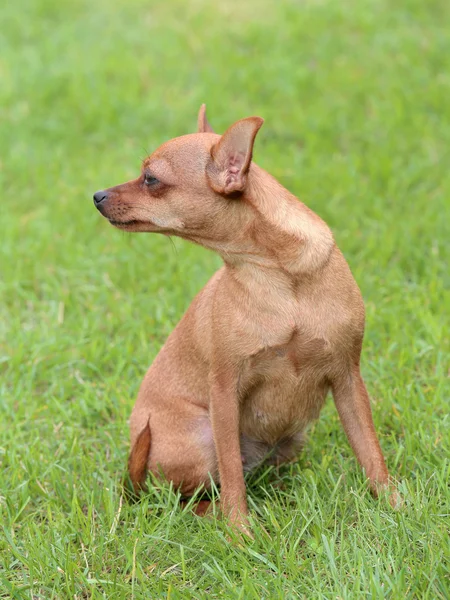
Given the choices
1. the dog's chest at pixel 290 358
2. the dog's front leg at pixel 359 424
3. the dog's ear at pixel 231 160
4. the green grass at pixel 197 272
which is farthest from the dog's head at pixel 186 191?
the green grass at pixel 197 272

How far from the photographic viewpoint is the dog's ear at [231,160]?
3145 mm

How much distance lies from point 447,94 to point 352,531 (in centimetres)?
447

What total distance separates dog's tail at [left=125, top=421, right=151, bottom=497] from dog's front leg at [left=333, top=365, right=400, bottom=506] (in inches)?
29.7

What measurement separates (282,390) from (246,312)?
35cm

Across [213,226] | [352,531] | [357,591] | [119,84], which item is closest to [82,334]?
[213,226]

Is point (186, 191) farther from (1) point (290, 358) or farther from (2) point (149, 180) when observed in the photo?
(1) point (290, 358)

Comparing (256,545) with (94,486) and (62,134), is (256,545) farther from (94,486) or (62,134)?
(62,134)

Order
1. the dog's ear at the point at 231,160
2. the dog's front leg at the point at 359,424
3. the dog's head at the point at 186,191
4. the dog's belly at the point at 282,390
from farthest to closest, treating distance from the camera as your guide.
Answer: the dog's front leg at the point at 359,424 → the dog's belly at the point at 282,390 → the dog's head at the point at 186,191 → the dog's ear at the point at 231,160

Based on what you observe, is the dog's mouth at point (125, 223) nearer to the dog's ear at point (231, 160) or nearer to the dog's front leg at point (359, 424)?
the dog's ear at point (231, 160)

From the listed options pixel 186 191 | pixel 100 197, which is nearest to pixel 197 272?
pixel 100 197

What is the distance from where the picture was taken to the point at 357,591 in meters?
2.78

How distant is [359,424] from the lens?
3.52 m

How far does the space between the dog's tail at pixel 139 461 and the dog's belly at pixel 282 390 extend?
38cm

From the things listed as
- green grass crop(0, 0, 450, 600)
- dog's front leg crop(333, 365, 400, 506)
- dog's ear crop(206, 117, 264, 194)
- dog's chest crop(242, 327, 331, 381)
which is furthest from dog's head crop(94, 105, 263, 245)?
green grass crop(0, 0, 450, 600)
